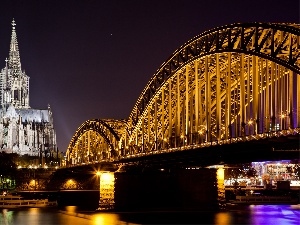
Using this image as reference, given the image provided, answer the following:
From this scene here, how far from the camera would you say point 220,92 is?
75.8 metres

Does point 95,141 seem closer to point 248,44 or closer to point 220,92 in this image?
point 220,92

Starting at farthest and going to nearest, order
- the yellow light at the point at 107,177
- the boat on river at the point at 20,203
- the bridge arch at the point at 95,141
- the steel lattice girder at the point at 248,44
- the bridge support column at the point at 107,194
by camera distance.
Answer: the bridge arch at the point at 95,141
the boat on river at the point at 20,203
the yellow light at the point at 107,177
the bridge support column at the point at 107,194
the steel lattice girder at the point at 248,44

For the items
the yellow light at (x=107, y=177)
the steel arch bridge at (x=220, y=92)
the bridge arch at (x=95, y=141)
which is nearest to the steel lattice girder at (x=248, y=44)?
the steel arch bridge at (x=220, y=92)

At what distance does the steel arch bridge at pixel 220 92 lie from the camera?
5738 centimetres

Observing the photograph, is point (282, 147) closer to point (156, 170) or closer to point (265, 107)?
point (265, 107)

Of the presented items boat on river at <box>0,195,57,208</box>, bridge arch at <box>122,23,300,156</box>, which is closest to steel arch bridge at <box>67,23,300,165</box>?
bridge arch at <box>122,23,300,156</box>

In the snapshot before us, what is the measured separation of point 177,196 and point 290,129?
48.5 m

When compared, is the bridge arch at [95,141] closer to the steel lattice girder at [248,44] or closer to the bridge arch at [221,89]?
the bridge arch at [221,89]

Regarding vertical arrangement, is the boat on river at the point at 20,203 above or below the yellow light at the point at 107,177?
below

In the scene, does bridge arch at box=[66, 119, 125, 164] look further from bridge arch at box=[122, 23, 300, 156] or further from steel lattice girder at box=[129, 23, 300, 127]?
steel lattice girder at box=[129, 23, 300, 127]

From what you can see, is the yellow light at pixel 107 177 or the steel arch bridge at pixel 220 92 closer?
the steel arch bridge at pixel 220 92

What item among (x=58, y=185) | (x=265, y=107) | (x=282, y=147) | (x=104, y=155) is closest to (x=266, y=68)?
(x=265, y=107)

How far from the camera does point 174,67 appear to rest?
8606cm

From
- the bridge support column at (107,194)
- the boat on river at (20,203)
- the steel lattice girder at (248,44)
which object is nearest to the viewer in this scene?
the steel lattice girder at (248,44)
